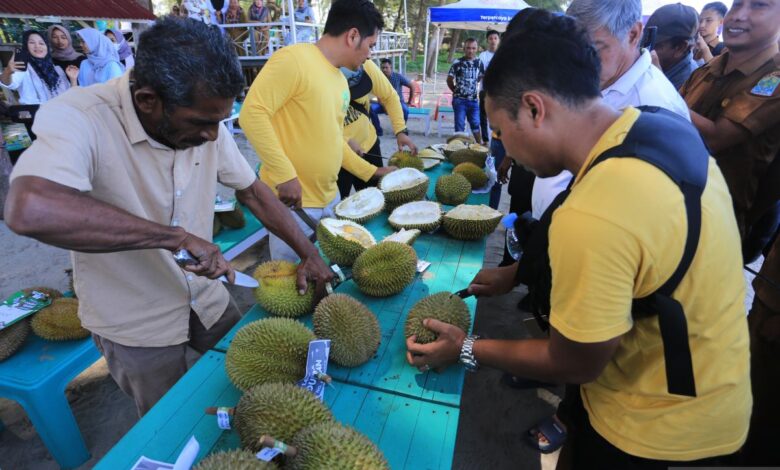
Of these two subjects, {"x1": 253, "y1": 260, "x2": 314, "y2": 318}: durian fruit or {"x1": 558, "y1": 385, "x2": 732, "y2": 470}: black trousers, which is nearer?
{"x1": 558, "y1": 385, "x2": 732, "y2": 470}: black trousers

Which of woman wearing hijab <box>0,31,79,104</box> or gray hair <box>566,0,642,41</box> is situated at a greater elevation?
gray hair <box>566,0,642,41</box>

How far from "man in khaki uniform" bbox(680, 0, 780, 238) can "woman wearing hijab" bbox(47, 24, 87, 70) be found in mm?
10565

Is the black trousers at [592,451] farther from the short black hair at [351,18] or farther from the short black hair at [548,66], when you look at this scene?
the short black hair at [351,18]

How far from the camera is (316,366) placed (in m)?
1.63

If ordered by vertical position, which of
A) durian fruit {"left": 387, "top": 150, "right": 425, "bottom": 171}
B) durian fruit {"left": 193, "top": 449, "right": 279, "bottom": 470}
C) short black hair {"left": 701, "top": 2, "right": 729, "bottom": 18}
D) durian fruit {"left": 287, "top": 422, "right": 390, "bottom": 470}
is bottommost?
durian fruit {"left": 387, "top": 150, "right": 425, "bottom": 171}

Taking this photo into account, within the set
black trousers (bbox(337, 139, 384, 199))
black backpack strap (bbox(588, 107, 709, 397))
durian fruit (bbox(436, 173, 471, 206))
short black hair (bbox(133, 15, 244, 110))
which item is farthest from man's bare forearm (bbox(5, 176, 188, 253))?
black trousers (bbox(337, 139, 384, 199))

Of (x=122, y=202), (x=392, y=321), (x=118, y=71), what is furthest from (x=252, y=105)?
(x=118, y=71)

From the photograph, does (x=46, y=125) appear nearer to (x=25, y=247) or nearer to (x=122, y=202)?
(x=122, y=202)

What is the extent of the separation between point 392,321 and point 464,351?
0.60 meters

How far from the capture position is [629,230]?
996 millimetres

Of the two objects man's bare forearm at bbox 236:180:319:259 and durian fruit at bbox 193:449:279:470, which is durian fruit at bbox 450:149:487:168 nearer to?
man's bare forearm at bbox 236:180:319:259

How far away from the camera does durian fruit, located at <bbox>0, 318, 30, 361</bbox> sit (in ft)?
7.98

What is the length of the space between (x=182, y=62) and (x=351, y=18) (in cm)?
186

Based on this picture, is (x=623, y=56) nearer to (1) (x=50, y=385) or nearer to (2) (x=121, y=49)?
(1) (x=50, y=385)
